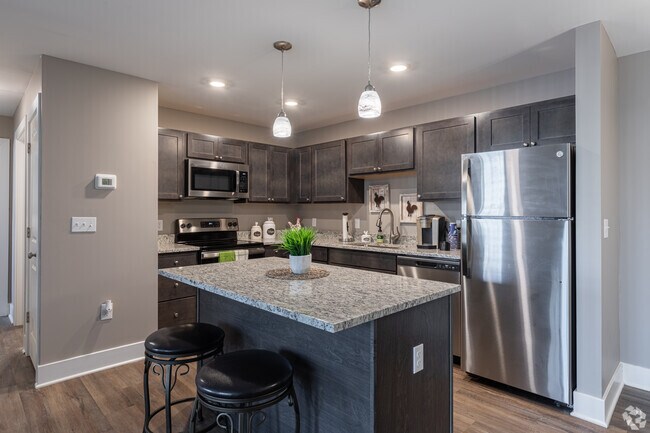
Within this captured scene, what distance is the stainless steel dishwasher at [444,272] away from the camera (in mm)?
3127

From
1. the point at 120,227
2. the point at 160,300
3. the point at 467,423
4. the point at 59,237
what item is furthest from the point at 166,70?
the point at 467,423

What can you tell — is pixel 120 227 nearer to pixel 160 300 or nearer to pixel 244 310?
pixel 160 300

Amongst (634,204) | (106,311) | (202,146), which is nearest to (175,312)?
(106,311)

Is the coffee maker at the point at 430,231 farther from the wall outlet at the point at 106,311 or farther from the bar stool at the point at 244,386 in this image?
the wall outlet at the point at 106,311

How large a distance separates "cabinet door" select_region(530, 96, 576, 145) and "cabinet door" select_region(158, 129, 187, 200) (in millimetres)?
3373

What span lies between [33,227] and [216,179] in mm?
1748

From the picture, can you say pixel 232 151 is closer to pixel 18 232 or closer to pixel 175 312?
pixel 175 312

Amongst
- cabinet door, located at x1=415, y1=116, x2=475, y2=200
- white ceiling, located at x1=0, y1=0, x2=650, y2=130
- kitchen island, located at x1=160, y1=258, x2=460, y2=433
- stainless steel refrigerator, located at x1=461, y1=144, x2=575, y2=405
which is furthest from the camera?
cabinet door, located at x1=415, y1=116, x2=475, y2=200

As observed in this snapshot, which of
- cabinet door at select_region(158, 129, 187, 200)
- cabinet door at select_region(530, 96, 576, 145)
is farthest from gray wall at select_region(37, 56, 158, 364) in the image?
cabinet door at select_region(530, 96, 576, 145)

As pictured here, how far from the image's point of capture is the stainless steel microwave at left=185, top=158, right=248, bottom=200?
162 inches

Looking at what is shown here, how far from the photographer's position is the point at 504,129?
10.5 ft

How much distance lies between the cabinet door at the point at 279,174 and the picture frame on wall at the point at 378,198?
1.14 meters

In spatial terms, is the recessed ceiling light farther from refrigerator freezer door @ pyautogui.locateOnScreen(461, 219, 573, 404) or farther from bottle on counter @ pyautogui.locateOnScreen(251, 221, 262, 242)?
refrigerator freezer door @ pyautogui.locateOnScreen(461, 219, 573, 404)

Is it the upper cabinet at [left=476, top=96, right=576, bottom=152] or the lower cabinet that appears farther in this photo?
the lower cabinet
